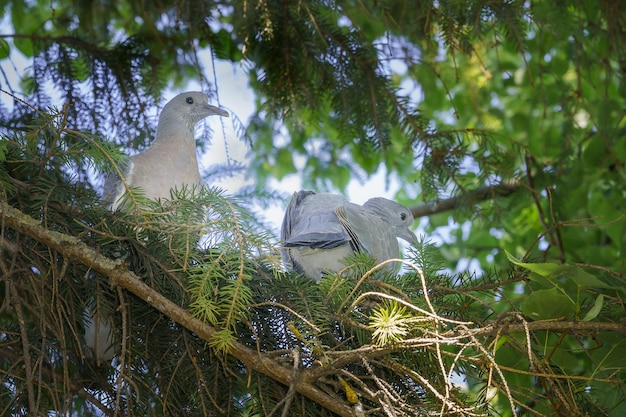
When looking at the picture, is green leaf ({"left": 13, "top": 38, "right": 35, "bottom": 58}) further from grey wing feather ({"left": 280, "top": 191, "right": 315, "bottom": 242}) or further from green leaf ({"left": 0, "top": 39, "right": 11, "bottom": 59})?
grey wing feather ({"left": 280, "top": 191, "right": 315, "bottom": 242})

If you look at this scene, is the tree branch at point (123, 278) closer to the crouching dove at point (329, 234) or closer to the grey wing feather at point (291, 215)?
the crouching dove at point (329, 234)

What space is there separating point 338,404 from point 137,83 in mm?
1736

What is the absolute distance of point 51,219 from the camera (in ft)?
5.92

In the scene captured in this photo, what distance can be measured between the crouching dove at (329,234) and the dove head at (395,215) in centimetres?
4

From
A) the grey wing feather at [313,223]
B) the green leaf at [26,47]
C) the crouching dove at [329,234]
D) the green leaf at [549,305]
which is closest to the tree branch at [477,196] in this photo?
the crouching dove at [329,234]

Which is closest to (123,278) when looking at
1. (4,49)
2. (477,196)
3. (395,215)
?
(395,215)

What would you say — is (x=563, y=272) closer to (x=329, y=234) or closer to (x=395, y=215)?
(x=329, y=234)

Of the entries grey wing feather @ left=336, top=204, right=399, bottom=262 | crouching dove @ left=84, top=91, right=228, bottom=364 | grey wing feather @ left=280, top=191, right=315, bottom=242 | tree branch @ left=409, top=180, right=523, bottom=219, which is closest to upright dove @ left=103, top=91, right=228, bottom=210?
crouching dove @ left=84, top=91, right=228, bottom=364

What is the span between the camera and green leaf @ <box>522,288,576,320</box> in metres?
1.62

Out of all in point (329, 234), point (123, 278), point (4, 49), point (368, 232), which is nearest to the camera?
point (123, 278)

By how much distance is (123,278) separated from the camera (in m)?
1.75

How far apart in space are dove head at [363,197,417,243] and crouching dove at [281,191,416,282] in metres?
0.04

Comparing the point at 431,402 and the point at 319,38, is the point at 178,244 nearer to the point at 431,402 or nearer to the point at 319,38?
the point at 431,402

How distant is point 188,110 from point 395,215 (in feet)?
2.61
